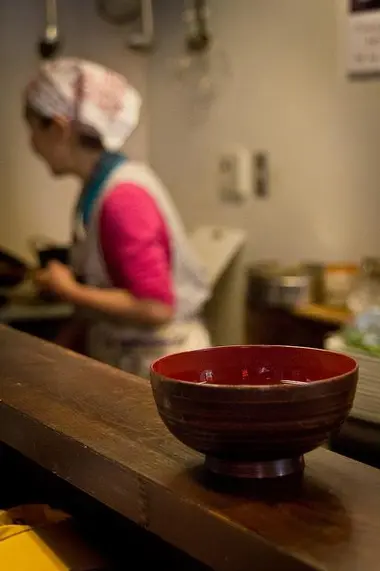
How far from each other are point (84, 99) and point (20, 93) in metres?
1.45

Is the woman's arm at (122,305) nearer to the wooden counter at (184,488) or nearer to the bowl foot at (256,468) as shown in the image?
the wooden counter at (184,488)

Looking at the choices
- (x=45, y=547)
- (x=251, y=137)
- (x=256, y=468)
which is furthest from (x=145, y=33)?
(x=256, y=468)

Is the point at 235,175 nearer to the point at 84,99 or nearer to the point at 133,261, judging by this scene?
the point at 84,99

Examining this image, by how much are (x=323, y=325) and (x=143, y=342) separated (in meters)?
0.76

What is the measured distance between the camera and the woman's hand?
2.11 metres

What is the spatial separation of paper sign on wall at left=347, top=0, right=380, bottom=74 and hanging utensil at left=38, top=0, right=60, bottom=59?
1130mm

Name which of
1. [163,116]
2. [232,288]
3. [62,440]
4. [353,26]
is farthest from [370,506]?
[163,116]

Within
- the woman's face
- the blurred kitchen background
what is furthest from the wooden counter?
the blurred kitchen background

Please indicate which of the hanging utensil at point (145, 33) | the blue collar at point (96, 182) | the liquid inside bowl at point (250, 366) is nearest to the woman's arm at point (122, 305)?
the blue collar at point (96, 182)

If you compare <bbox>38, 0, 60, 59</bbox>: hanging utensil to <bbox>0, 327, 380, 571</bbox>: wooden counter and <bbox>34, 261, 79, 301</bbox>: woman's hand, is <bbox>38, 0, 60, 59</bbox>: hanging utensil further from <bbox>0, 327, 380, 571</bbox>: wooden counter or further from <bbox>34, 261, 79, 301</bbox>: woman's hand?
<bbox>0, 327, 380, 571</bbox>: wooden counter

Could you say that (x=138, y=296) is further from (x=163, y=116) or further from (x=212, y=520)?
(x=163, y=116)

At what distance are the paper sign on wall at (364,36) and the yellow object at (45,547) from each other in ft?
7.14

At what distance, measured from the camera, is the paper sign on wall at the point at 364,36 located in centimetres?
288

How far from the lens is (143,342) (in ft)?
7.09
